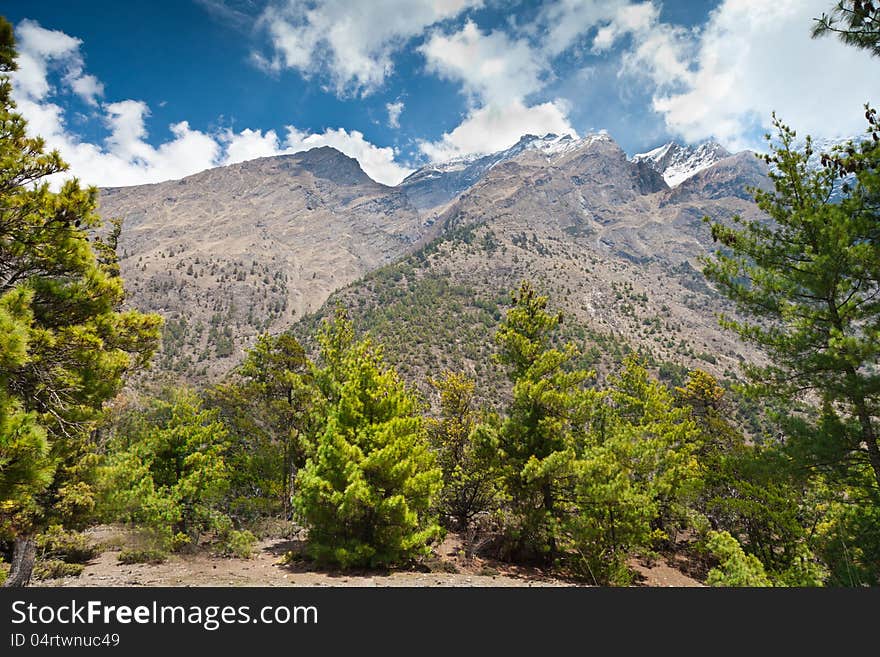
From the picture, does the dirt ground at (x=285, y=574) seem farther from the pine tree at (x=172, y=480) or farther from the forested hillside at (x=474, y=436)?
the pine tree at (x=172, y=480)

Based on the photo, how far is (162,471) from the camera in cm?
1360

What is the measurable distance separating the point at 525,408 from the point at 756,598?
31.6 feet

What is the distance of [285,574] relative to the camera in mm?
10828

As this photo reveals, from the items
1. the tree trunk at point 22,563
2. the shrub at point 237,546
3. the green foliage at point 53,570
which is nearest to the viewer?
the tree trunk at point 22,563

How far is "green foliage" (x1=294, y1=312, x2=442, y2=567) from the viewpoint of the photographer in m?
10.7

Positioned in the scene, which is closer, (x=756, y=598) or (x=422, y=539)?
(x=756, y=598)

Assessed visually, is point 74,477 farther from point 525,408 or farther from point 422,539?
point 525,408

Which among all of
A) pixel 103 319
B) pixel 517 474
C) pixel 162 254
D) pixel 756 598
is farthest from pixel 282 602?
pixel 162 254

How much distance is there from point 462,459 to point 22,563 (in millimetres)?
13858

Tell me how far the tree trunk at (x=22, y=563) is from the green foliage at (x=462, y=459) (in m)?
11.5

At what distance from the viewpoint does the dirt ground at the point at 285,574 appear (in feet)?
31.3

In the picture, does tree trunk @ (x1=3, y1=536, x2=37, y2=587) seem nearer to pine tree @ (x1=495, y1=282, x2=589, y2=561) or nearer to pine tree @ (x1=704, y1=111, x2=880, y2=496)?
pine tree @ (x1=495, y1=282, x2=589, y2=561)

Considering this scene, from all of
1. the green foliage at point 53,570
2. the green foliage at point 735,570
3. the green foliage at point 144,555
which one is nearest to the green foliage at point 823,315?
the green foliage at point 735,570

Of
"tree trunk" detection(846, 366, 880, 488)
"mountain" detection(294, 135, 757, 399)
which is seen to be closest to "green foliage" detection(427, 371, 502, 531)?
"tree trunk" detection(846, 366, 880, 488)
